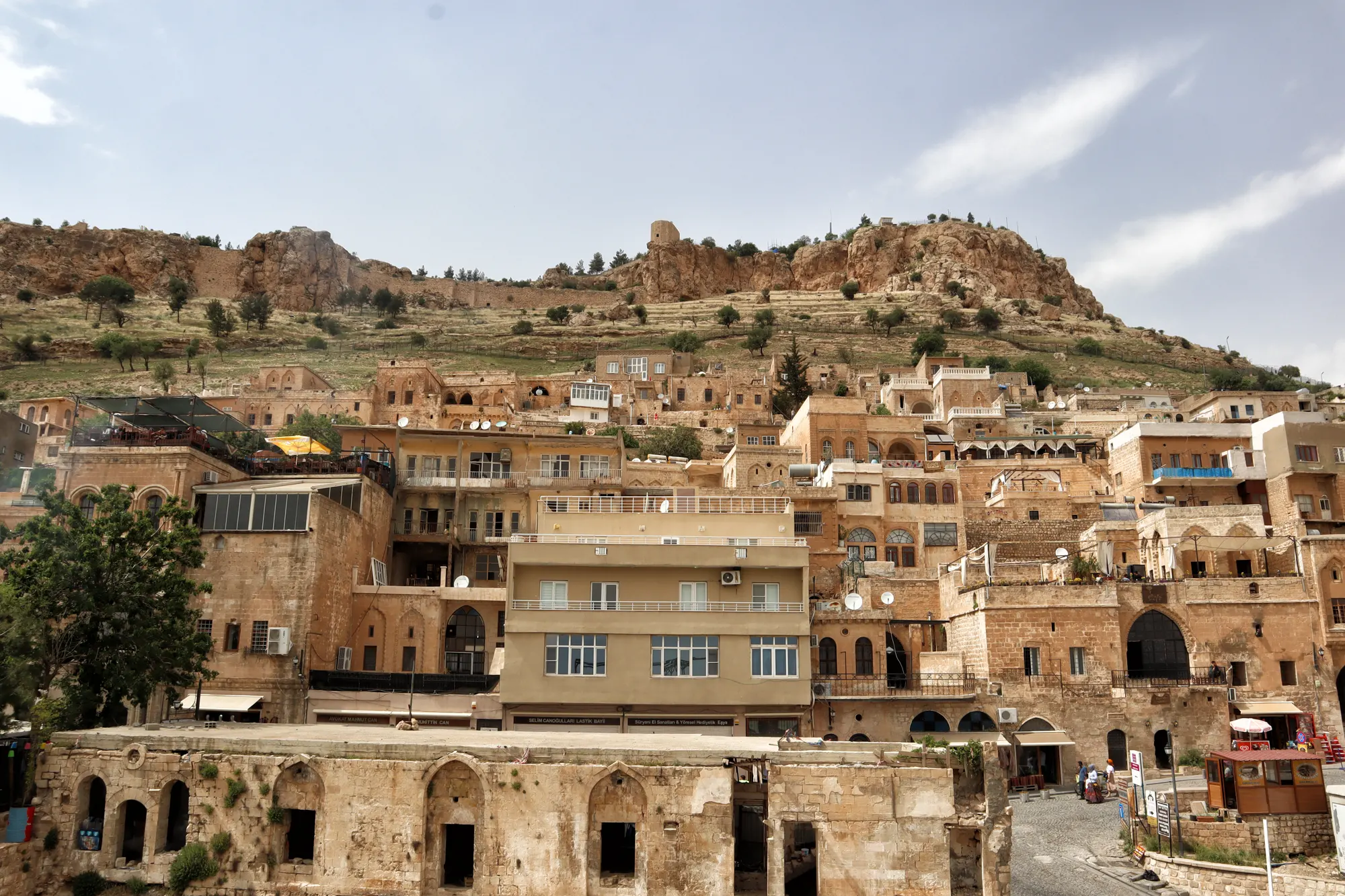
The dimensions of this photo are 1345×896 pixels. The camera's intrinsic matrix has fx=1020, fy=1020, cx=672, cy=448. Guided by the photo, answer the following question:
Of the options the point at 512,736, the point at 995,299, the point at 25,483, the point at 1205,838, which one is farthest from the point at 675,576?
the point at 995,299

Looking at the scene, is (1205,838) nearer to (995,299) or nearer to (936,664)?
(936,664)

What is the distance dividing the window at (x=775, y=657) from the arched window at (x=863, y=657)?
4.95 metres

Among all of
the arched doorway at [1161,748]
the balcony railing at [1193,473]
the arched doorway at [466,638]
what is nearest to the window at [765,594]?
the arched doorway at [466,638]

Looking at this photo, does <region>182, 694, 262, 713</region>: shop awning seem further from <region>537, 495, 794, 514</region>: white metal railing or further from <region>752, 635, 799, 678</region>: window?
<region>752, 635, 799, 678</region>: window

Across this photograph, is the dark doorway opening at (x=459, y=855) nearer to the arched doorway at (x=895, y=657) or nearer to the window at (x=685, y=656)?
the window at (x=685, y=656)

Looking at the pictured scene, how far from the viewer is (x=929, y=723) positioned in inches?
1179

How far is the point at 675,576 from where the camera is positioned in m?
29.1

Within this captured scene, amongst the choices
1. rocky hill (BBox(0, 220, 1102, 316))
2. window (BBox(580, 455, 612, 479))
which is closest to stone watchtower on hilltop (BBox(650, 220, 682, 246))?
rocky hill (BBox(0, 220, 1102, 316))

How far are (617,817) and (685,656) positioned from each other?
10.1 meters

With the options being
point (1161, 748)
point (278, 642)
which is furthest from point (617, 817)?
point (1161, 748)

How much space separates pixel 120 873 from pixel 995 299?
115 meters

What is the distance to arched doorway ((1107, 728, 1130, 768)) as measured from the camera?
30.4 meters

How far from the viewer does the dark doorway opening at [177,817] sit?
19.4 metres

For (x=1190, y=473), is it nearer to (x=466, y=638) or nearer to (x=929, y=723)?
(x=929, y=723)
